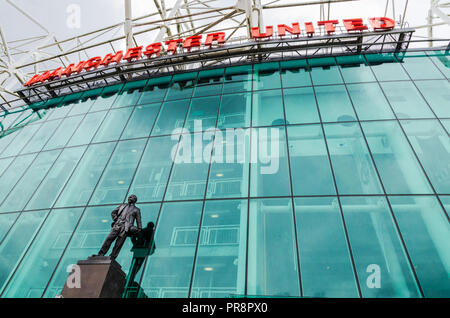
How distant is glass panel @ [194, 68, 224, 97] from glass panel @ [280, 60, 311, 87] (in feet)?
15.2

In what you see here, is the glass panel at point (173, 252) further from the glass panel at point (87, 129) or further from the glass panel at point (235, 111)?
the glass panel at point (87, 129)

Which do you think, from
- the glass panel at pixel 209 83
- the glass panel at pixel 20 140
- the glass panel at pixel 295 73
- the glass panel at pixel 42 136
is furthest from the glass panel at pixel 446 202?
the glass panel at pixel 20 140

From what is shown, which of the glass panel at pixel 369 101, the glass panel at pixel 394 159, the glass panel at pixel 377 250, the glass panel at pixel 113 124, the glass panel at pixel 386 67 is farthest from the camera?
the glass panel at pixel 113 124

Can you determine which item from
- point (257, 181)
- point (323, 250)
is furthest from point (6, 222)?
point (323, 250)

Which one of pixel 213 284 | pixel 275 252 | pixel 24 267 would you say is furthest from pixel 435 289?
pixel 24 267

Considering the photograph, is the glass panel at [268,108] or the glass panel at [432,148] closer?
the glass panel at [432,148]

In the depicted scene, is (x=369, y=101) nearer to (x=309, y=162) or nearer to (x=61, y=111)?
(x=309, y=162)

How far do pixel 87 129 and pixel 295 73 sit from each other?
15.7 metres

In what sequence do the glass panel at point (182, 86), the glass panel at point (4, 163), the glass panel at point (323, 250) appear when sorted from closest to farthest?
the glass panel at point (323, 250)
the glass panel at point (4, 163)
the glass panel at point (182, 86)

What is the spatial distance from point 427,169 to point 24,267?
1987 cm

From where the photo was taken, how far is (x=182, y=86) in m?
20.2

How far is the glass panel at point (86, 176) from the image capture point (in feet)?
48.3

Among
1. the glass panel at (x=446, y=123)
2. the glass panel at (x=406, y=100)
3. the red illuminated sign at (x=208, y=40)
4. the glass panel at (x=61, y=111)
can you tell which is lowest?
the glass panel at (x=446, y=123)

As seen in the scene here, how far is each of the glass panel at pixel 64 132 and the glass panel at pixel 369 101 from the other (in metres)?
19.7
